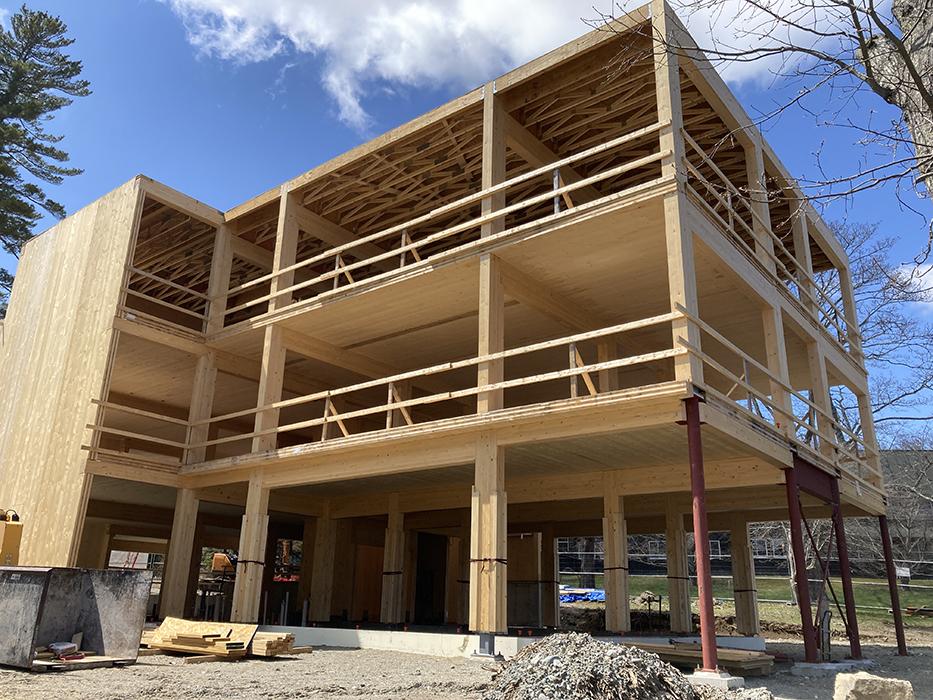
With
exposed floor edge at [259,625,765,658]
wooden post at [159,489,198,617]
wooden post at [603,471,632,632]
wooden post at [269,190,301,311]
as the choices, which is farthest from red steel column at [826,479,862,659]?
wooden post at [159,489,198,617]

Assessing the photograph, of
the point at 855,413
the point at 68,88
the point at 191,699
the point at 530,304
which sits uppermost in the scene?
the point at 68,88

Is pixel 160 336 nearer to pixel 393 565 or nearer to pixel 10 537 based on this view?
pixel 10 537

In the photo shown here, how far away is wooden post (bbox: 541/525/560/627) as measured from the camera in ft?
74.2

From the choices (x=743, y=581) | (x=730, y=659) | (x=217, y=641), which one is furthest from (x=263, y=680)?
(x=743, y=581)

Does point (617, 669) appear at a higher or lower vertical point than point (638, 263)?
lower

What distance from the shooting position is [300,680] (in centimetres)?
906

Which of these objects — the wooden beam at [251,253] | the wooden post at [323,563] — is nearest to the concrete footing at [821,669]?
the wooden post at [323,563]

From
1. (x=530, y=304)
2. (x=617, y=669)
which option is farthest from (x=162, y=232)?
(x=617, y=669)

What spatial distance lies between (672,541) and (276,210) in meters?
12.9

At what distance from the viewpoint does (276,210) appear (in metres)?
19.0

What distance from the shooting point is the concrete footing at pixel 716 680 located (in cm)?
881

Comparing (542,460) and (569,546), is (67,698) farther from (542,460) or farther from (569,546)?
(569,546)

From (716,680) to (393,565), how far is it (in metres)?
11.0

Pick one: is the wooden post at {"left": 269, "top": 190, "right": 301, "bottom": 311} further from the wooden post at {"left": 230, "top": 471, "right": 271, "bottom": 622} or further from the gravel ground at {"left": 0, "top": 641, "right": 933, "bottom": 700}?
the gravel ground at {"left": 0, "top": 641, "right": 933, "bottom": 700}
